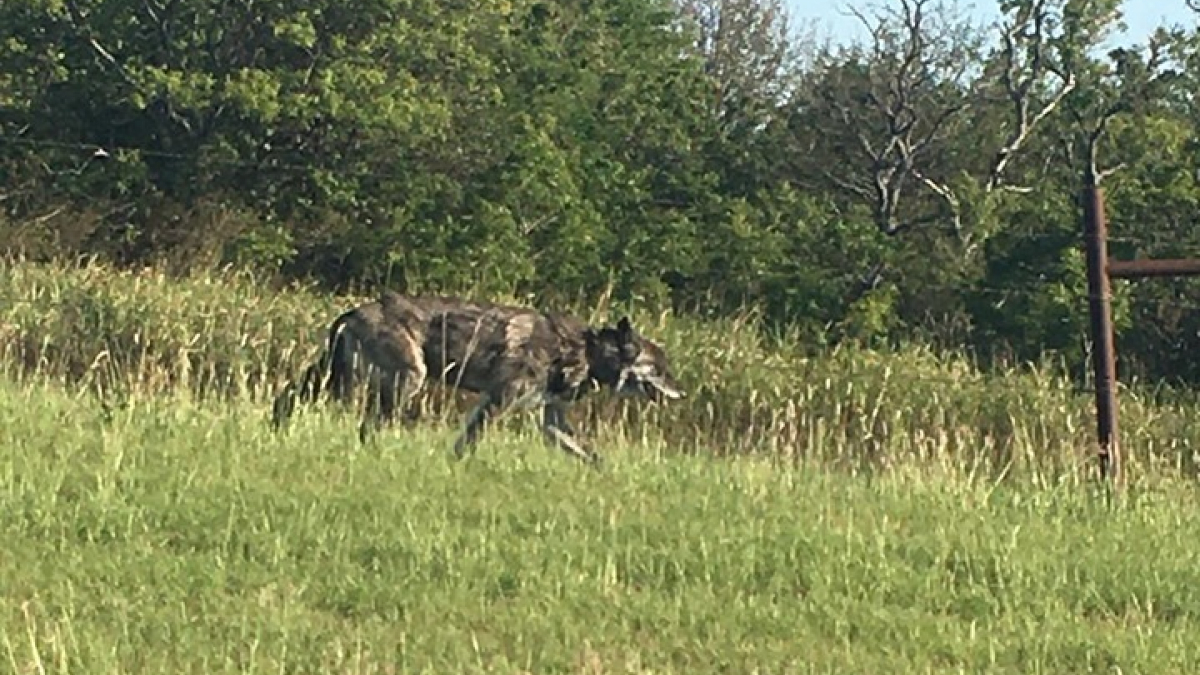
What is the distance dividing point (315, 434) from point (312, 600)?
13.0 feet

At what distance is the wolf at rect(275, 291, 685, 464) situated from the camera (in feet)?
39.5

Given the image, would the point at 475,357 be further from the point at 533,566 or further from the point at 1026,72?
the point at 1026,72

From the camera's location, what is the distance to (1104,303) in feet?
35.7

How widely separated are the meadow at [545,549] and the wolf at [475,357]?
416 mm

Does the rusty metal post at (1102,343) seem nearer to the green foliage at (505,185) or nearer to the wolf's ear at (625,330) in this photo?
the wolf's ear at (625,330)

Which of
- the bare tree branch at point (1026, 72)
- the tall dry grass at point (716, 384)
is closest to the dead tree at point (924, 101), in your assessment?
the bare tree branch at point (1026, 72)

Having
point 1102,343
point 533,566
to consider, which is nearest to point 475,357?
point 1102,343

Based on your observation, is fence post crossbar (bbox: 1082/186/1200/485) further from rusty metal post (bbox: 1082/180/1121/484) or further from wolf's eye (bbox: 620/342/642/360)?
wolf's eye (bbox: 620/342/642/360)

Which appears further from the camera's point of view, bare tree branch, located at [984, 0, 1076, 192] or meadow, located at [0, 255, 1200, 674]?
bare tree branch, located at [984, 0, 1076, 192]

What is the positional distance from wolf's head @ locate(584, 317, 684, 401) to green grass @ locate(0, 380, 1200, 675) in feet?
7.67

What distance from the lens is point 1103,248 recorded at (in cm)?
1103

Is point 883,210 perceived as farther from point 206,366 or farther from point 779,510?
point 779,510

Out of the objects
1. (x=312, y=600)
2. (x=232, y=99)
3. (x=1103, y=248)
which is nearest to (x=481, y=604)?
(x=312, y=600)

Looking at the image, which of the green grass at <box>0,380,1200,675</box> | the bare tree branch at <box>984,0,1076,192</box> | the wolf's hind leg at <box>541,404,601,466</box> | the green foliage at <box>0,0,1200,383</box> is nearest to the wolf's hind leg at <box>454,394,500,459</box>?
the wolf's hind leg at <box>541,404,601,466</box>
